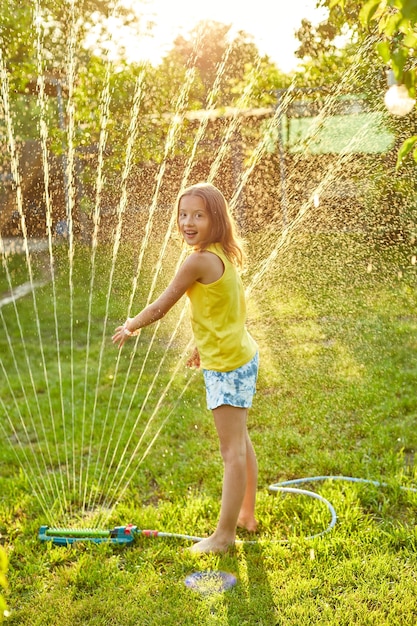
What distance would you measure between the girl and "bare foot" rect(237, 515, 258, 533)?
0.71 ft

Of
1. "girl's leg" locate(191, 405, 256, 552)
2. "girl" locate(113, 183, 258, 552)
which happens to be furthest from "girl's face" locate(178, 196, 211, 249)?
"girl's leg" locate(191, 405, 256, 552)

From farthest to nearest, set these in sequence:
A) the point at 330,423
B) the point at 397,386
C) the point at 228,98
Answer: the point at 228,98 < the point at 397,386 < the point at 330,423

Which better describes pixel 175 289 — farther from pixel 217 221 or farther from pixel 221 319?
pixel 217 221

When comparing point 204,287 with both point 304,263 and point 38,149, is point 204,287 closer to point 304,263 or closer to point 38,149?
point 304,263

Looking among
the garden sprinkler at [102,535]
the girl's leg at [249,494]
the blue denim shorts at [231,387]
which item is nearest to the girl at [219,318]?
the blue denim shorts at [231,387]

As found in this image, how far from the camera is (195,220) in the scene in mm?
2801

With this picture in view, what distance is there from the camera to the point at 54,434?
438 centimetres

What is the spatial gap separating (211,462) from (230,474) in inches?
39.0

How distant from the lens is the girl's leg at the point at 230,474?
2.86m

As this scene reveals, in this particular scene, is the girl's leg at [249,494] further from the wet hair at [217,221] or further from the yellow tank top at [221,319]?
the wet hair at [217,221]

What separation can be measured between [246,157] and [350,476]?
7.02 meters

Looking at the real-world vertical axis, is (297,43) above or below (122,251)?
above

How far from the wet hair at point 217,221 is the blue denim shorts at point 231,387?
447 millimetres

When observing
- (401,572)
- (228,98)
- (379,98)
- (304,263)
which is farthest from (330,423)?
(228,98)
